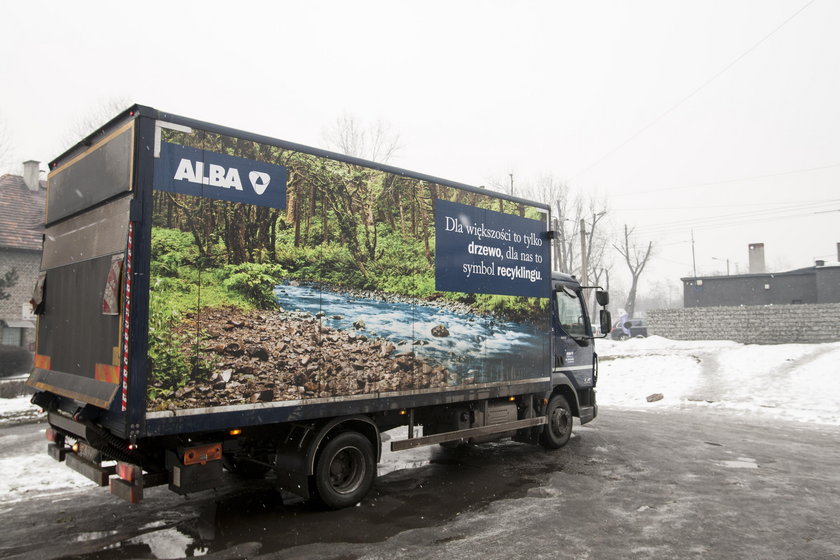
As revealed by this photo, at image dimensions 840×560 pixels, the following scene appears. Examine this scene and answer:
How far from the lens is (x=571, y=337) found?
876 centimetres

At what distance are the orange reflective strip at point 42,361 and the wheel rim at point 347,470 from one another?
2982 mm

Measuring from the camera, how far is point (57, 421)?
5.31m

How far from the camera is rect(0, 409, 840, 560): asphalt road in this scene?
457 centimetres

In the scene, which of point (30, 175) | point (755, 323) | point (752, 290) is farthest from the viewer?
point (752, 290)

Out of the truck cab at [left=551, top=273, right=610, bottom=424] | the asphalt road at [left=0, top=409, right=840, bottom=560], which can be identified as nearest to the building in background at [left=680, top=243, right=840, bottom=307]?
the asphalt road at [left=0, top=409, right=840, bottom=560]

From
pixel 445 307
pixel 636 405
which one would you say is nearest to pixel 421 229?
pixel 445 307

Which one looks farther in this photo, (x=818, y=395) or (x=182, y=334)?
(x=818, y=395)

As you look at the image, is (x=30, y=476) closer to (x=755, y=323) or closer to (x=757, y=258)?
(x=755, y=323)

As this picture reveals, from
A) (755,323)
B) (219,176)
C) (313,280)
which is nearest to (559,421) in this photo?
(313,280)

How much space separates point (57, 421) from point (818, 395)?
16.3 meters

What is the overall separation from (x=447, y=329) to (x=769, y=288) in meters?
32.7

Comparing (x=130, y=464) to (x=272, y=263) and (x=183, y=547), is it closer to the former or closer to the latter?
(x=183, y=547)

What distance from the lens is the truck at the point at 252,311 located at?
4297 mm

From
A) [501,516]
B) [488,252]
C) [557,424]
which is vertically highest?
[488,252]
